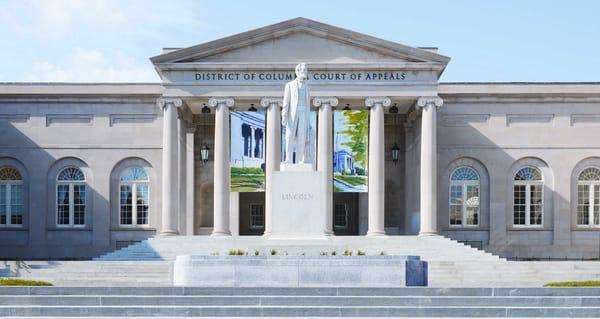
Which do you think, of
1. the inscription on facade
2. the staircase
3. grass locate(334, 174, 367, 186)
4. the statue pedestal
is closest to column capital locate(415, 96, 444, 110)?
the inscription on facade

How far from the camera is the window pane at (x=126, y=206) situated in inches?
2307

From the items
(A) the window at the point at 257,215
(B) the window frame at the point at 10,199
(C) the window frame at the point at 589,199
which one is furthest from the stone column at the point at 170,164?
(C) the window frame at the point at 589,199

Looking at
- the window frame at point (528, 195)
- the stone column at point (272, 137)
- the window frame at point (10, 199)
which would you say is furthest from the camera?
the window frame at point (10, 199)

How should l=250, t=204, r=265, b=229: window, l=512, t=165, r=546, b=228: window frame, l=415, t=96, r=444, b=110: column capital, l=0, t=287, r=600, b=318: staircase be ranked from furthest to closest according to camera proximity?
l=250, t=204, r=265, b=229: window → l=512, t=165, r=546, b=228: window frame → l=415, t=96, r=444, b=110: column capital → l=0, t=287, r=600, b=318: staircase

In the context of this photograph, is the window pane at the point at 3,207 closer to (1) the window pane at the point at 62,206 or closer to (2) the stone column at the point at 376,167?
(1) the window pane at the point at 62,206

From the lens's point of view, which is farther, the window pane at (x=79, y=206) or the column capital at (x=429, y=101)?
the window pane at (x=79, y=206)

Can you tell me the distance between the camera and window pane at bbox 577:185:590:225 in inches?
2299

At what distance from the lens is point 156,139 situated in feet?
194

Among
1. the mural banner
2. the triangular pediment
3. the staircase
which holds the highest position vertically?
the triangular pediment

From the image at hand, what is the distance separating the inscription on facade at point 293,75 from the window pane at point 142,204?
929 centimetres

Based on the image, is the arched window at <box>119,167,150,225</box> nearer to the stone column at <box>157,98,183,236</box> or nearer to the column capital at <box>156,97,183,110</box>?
the stone column at <box>157,98,183,236</box>

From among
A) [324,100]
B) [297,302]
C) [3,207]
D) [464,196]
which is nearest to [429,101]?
[324,100]

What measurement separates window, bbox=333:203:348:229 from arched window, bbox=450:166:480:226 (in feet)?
25.8

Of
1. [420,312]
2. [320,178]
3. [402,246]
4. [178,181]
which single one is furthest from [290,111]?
[178,181]
